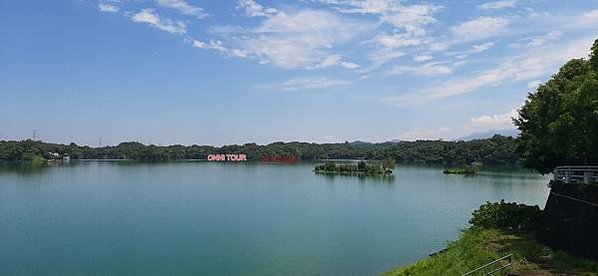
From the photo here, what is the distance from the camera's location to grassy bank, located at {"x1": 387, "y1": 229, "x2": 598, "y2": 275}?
12.9m

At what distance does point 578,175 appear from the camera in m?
17.1

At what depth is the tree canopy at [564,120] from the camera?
15.5 meters

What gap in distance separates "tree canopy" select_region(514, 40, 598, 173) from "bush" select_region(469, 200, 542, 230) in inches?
112

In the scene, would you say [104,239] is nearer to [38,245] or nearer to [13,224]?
[38,245]

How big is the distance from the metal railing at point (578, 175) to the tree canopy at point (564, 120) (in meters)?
0.81

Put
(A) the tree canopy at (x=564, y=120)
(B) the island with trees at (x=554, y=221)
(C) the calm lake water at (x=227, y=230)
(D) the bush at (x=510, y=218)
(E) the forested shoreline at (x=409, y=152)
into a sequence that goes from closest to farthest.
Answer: (B) the island with trees at (x=554, y=221) → (A) the tree canopy at (x=564, y=120) → (D) the bush at (x=510, y=218) → (C) the calm lake water at (x=227, y=230) → (E) the forested shoreline at (x=409, y=152)

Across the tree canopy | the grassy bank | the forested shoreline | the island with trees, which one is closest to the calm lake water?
the grassy bank

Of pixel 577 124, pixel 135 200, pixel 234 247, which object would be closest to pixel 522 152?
pixel 577 124

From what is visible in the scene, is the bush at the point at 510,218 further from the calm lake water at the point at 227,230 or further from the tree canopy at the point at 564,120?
the calm lake water at the point at 227,230

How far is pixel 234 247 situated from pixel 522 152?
54.6ft

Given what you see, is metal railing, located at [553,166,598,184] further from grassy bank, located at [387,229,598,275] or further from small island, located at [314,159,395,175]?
small island, located at [314,159,395,175]

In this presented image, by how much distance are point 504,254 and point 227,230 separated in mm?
20400

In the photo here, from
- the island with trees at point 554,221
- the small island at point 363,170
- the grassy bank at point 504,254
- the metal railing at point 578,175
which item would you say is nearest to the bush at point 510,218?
the island with trees at point 554,221

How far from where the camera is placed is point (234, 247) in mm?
26672
